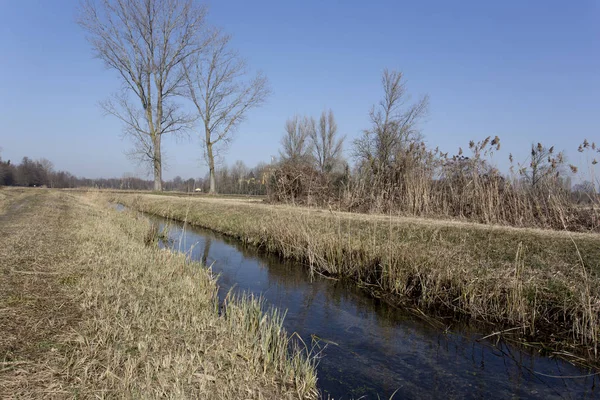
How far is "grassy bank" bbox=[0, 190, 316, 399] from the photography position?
2221mm

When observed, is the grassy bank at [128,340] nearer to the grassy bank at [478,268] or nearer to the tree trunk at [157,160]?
the grassy bank at [478,268]

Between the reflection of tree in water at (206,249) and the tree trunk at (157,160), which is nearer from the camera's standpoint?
the reflection of tree in water at (206,249)

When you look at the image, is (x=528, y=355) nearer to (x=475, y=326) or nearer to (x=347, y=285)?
(x=475, y=326)

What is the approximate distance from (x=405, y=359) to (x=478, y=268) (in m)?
2.18

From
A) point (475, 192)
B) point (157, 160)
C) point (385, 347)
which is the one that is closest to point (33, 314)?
point (385, 347)

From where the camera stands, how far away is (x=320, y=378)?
3.13 metres

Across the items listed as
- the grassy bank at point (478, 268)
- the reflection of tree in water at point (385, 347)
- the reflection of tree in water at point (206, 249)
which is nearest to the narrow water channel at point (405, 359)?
the reflection of tree in water at point (385, 347)

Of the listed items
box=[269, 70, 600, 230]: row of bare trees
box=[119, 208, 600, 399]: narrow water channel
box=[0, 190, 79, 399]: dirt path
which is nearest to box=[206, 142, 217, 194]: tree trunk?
box=[269, 70, 600, 230]: row of bare trees

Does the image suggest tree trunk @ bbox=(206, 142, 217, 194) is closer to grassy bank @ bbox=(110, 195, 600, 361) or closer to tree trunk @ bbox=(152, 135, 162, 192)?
tree trunk @ bbox=(152, 135, 162, 192)

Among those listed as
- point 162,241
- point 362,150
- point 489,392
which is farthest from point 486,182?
point 362,150

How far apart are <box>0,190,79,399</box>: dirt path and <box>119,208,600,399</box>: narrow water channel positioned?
2.18 metres

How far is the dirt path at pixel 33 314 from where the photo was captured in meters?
2.13

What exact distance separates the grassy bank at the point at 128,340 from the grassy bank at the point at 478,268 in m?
2.71

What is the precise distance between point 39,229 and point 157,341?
6.38 metres
